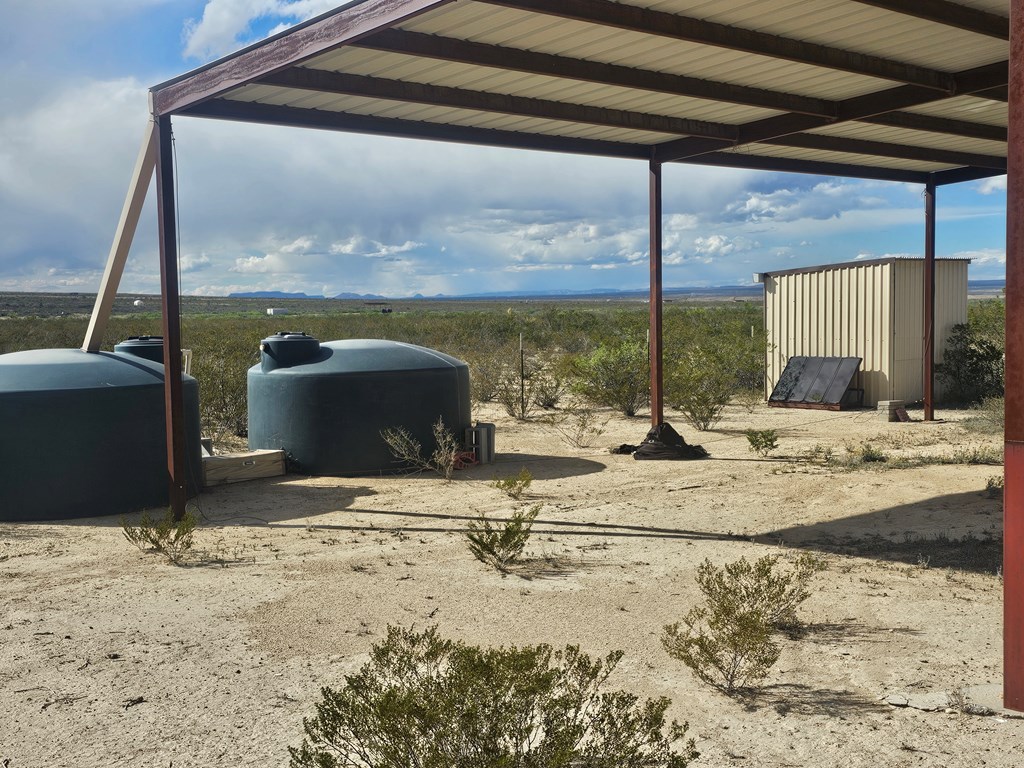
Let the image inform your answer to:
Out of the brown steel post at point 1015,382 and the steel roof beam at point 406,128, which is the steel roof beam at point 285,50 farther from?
the brown steel post at point 1015,382

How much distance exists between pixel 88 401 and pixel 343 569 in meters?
4.06

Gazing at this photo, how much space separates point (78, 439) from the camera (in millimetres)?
10336

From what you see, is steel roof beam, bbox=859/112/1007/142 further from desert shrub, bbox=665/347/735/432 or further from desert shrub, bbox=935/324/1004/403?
desert shrub, bbox=935/324/1004/403

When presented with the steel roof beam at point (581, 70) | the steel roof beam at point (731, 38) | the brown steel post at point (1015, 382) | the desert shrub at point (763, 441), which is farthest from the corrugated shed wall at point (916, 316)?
the brown steel post at point (1015, 382)

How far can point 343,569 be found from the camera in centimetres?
809

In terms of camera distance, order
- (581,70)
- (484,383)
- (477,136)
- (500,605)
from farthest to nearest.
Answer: (484,383) → (477,136) → (581,70) → (500,605)

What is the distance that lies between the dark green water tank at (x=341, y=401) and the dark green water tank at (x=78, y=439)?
2.23m

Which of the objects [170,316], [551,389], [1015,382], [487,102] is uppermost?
[487,102]

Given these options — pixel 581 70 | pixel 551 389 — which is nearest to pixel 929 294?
pixel 551 389

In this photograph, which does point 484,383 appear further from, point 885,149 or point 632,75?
point 632,75

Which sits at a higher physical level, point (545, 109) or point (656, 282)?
point (545, 109)

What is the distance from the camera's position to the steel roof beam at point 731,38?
7.69 meters

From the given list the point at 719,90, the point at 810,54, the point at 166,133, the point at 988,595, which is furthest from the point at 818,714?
the point at 166,133

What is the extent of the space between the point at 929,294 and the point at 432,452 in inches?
407
